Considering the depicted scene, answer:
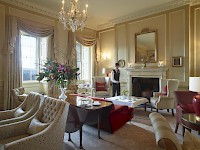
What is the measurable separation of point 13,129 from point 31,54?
439 cm

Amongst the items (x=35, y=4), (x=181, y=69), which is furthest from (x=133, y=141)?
(x=35, y=4)

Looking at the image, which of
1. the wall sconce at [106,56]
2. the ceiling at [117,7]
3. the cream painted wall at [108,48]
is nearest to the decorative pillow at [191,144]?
the ceiling at [117,7]

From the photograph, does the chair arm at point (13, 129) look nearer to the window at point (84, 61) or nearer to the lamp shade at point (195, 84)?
the lamp shade at point (195, 84)

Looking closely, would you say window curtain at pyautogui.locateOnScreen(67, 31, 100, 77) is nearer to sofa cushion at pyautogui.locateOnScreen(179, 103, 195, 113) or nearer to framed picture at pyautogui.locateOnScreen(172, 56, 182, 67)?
framed picture at pyautogui.locateOnScreen(172, 56, 182, 67)

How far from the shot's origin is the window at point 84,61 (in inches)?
301

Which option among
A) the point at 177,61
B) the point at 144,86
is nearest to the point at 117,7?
the point at 177,61

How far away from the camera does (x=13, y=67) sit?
4977 mm

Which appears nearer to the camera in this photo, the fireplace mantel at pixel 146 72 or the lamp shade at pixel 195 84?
the lamp shade at pixel 195 84

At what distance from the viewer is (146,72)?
239 inches

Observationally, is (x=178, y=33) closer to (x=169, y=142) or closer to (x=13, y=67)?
(x=169, y=142)

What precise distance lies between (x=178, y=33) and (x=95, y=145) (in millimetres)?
4724

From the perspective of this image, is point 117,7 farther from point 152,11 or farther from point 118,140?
point 118,140

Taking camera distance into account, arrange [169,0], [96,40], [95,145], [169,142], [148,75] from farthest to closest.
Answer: [96,40] < [148,75] < [169,0] < [95,145] < [169,142]

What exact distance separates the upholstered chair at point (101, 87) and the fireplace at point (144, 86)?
1.16 meters
